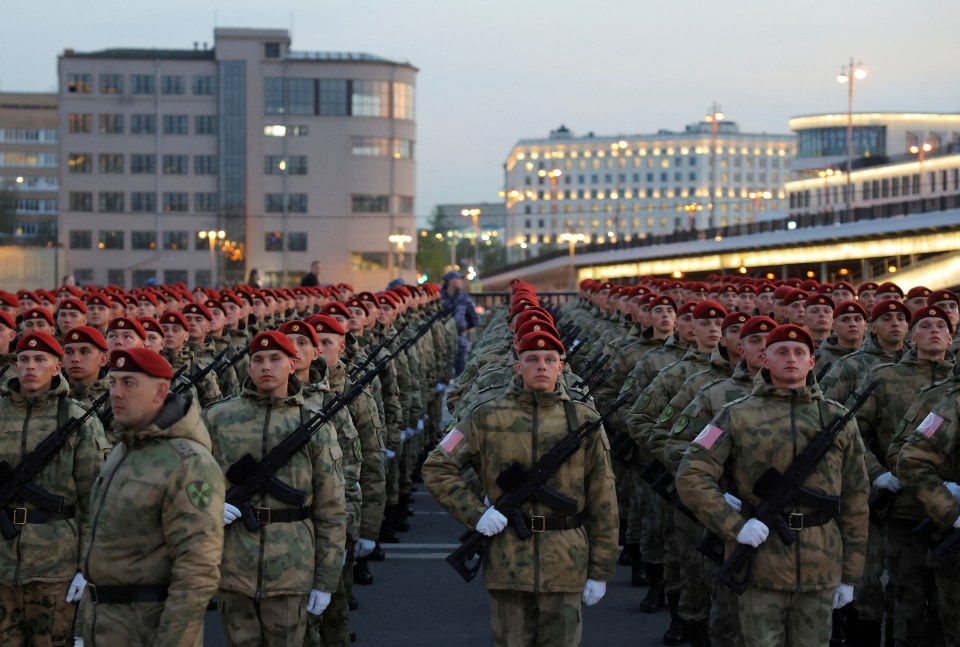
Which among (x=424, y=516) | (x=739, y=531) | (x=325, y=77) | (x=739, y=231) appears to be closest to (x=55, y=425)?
(x=739, y=531)

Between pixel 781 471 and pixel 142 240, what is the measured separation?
8748 centimetres

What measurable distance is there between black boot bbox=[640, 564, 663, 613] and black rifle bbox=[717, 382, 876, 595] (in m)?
4.04

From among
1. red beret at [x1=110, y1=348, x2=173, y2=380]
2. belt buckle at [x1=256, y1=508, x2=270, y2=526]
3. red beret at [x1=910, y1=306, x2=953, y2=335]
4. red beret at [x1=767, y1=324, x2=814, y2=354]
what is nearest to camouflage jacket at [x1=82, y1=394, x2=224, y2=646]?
red beret at [x1=110, y1=348, x2=173, y2=380]

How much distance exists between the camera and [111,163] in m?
90.8

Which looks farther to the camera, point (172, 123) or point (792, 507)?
point (172, 123)

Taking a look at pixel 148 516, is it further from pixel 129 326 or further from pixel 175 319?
pixel 175 319

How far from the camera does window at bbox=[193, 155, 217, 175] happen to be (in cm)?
8975

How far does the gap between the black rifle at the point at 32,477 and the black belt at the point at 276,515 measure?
43.2 inches

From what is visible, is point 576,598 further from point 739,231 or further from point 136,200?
point 136,200

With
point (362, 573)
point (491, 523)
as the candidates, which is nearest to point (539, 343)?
point (491, 523)

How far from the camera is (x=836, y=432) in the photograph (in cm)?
723

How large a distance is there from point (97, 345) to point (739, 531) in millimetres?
4455

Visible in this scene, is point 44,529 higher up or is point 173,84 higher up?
point 173,84

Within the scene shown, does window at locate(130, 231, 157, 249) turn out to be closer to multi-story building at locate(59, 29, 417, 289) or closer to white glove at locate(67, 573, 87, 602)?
multi-story building at locate(59, 29, 417, 289)
